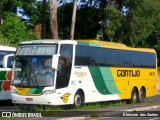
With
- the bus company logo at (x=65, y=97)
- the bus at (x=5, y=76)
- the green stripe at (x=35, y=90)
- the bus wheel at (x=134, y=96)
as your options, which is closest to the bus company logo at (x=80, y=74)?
the bus company logo at (x=65, y=97)

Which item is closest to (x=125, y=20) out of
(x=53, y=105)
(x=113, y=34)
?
(x=113, y=34)

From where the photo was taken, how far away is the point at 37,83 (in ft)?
63.2

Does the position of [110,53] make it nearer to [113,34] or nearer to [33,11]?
[113,34]

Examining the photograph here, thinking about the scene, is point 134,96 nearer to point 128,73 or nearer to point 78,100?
point 128,73

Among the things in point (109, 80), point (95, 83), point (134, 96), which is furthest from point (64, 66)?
point (134, 96)

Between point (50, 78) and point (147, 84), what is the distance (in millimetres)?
9453

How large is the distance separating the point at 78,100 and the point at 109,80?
10.5ft

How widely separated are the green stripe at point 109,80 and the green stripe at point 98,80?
0.22m

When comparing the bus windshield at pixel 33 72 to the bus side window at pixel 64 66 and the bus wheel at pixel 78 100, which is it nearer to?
the bus side window at pixel 64 66

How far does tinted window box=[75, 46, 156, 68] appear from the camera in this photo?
21309 millimetres

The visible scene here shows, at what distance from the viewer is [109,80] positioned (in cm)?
2352

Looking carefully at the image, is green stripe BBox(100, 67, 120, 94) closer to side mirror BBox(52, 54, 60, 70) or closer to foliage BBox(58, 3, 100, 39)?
side mirror BBox(52, 54, 60, 70)

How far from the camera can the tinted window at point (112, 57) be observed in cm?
2131

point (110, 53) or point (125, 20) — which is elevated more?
point (125, 20)
